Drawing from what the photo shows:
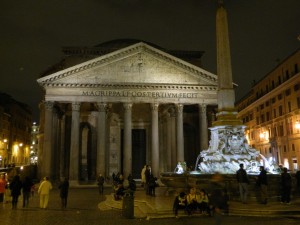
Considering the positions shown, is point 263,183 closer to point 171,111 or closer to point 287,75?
point 171,111

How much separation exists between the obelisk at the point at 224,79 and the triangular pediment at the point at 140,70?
16569 mm

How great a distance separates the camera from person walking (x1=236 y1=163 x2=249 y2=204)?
10663 millimetres

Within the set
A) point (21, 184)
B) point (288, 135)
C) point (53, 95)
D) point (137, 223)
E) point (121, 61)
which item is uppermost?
point (121, 61)

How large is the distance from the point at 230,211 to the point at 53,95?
22.3m

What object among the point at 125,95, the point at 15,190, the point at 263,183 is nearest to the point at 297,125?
the point at 125,95

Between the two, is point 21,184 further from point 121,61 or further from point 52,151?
point 121,61

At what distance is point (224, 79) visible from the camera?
517 inches

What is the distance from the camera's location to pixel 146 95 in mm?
30094

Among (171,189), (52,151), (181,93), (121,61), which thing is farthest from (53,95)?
(171,189)

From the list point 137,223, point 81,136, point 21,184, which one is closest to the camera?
point 137,223

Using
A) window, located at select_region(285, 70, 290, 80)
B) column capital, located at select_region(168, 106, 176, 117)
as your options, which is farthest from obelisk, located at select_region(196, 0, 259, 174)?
window, located at select_region(285, 70, 290, 80)

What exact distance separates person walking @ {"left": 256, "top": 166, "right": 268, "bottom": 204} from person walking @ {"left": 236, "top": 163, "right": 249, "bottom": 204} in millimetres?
472

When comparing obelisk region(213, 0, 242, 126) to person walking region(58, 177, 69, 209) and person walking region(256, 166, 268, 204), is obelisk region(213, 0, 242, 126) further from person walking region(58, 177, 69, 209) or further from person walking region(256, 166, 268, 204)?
person walking region(58, 177, 69, 209)

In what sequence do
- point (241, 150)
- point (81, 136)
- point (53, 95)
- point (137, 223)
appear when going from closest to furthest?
1. point (137, 223)
2. point (241, 150)
3. point (53, 95)
4. point (81, 136)
